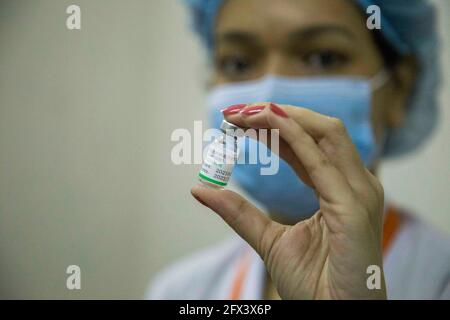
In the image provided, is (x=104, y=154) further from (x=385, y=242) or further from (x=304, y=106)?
(x=385, y=242)

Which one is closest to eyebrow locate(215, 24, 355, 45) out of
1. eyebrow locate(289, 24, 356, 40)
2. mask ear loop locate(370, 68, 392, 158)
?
eyebrow locate(289, 24, 356, 40)

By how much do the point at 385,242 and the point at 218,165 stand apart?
0.53 m

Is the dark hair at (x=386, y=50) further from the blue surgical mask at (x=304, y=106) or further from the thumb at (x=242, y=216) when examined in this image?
the thumb at (x=242, y=216)

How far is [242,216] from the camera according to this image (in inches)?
23.2

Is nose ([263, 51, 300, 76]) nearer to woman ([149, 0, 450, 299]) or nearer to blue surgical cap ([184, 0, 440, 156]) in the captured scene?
woman ([149, 0, 450, 299])

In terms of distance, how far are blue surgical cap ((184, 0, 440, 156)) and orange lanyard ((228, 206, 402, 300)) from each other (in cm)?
17

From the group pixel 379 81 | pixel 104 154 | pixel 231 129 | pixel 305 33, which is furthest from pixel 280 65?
pixel 104 154

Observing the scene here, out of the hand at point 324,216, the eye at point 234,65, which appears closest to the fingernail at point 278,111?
the hand at point 324,216

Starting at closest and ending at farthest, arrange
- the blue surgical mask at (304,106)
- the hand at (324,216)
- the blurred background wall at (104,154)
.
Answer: the hand at (324,216), the blue surgical mask at (304,106), the blurred background wall at (104,154)

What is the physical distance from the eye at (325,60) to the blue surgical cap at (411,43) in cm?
11

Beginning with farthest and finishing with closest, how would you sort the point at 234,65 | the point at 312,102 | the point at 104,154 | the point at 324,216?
the point at 104,154
the point at 234,65
the point at 312,102
the point at 324,216

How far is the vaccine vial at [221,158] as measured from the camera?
592mm

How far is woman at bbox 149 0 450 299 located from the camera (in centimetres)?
60
